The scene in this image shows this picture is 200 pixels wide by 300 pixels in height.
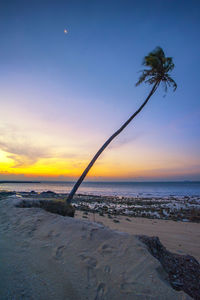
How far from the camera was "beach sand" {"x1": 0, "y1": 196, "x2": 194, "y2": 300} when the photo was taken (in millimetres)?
2055

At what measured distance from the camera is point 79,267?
8.40 ft

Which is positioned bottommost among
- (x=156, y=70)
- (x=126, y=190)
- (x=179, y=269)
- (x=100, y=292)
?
(x=126, y=190)

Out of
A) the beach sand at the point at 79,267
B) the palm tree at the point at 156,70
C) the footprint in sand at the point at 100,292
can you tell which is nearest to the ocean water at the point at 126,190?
the palm tree at the point at 156,70

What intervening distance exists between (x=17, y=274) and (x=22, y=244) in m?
1.18

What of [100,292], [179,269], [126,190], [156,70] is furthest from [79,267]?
[126,190]

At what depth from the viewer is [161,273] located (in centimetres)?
230

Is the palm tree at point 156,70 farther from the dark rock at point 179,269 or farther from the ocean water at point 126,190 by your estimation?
the ocean water at point 126,190

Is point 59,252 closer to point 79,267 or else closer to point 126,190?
point 79,267

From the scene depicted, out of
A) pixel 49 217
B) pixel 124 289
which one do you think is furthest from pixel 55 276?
pixel 49 217

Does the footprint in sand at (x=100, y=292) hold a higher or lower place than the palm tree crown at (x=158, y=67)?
lower

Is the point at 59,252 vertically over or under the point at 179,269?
over

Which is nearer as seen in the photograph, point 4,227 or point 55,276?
point 55,276

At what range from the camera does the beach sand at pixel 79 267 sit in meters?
2.05

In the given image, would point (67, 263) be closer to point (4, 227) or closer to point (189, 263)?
point (189, 263)
